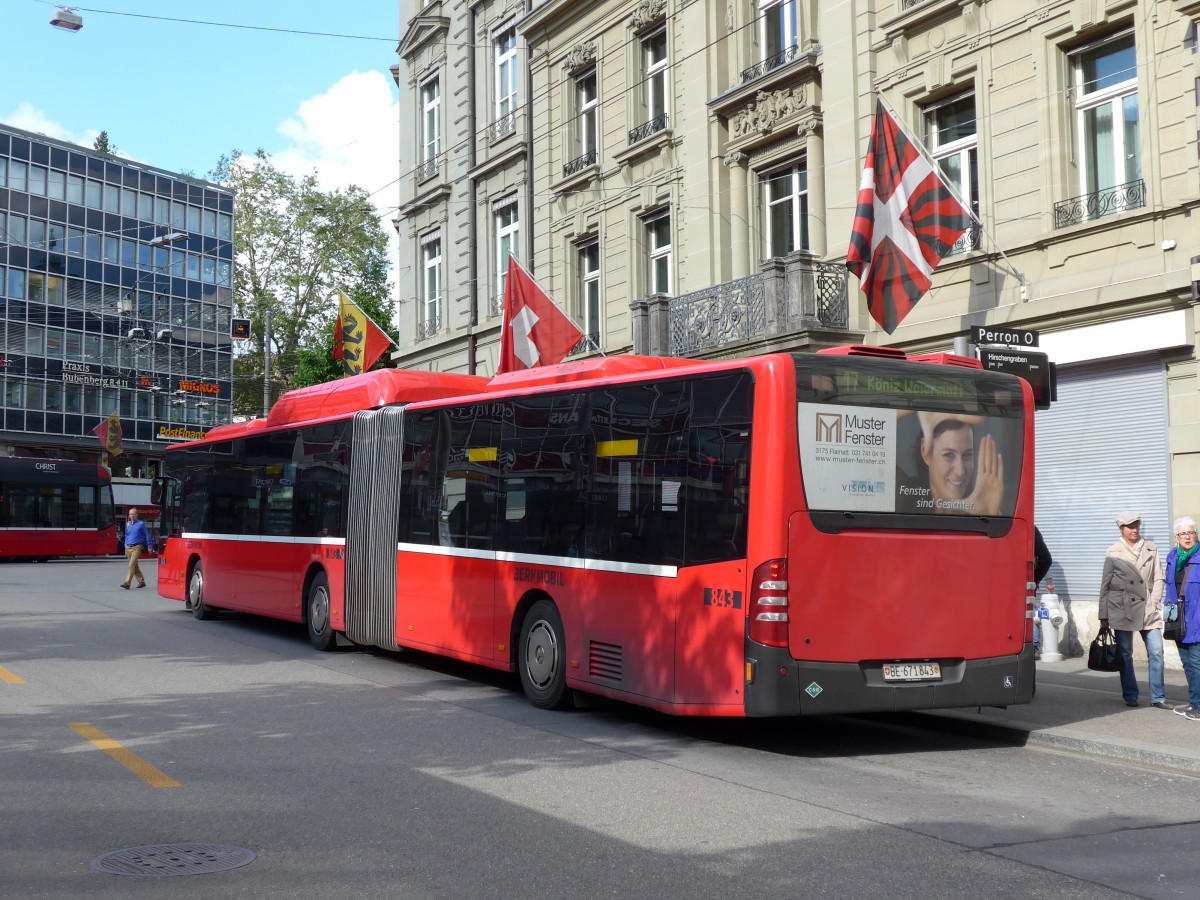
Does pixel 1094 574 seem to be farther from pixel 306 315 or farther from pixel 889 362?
pixel 306 315

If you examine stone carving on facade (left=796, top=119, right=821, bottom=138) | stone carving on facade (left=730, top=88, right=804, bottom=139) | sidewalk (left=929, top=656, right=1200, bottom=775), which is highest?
stone carving on facade (left=730, top=88, right=804, bottom=139)

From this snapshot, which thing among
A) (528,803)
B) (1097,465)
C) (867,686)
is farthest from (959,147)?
(528,803)

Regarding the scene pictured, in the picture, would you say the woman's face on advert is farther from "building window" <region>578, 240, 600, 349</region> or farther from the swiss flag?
"building window" <region>578, 240, 600, 349</region>

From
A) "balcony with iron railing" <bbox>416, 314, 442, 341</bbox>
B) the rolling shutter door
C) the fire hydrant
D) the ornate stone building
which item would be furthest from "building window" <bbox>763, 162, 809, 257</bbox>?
"balcony with iron railing" <bbox>416, 314, 442, 341</bbox>

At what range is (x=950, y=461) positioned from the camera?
977 cm

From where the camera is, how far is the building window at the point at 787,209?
20844 mm

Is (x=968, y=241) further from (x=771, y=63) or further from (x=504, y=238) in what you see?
(x=504, y=238)

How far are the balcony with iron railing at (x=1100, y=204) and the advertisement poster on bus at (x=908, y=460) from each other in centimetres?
637

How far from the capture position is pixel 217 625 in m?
19.8

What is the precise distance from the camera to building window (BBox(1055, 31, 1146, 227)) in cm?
1530

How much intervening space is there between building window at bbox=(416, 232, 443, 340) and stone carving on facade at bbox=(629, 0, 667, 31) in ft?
30.9

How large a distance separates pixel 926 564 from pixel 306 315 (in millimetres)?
61559

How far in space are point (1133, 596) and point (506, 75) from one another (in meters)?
21.6

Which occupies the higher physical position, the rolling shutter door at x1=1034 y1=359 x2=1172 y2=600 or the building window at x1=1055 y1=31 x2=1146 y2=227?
the building window at x1=1055 y1=31 x2=1146 y2=227
